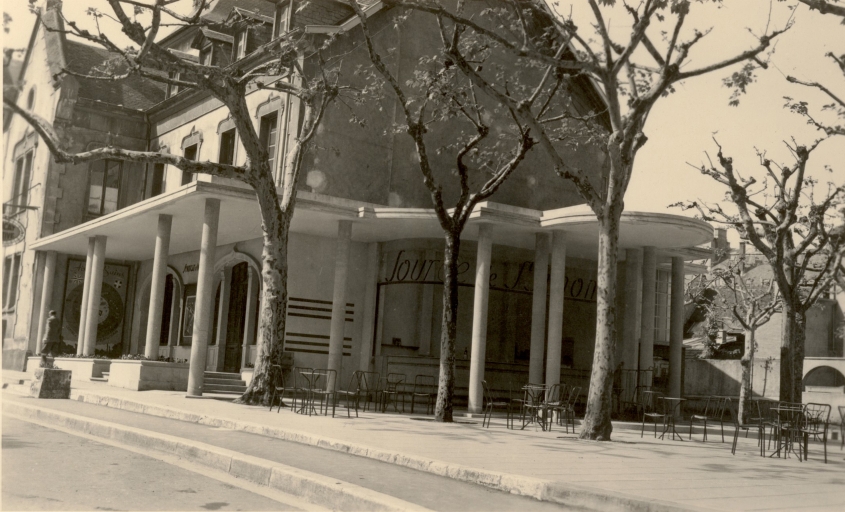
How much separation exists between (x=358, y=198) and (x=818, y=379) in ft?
102

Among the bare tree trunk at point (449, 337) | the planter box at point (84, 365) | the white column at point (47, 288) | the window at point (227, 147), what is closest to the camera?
the bare tree trunk at point (449, 337)

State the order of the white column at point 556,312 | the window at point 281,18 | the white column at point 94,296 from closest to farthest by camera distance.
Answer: the white column at point 556,312
the window at point 281,18
the white column at point 94,296

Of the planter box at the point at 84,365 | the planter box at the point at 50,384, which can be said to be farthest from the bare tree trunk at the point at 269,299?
the planter box at the point at 84,365

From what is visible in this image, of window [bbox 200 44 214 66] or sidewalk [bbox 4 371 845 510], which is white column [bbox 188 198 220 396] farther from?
window [bbox 200 44 214 66]

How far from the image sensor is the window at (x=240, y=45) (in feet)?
77.7

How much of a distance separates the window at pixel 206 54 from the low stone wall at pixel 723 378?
818 inches

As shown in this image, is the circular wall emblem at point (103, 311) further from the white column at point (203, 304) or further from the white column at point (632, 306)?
the white column at point (632, 306)

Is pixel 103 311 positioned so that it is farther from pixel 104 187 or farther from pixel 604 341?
pixel 604 341

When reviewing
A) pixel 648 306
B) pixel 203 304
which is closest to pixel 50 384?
pixel 203 304

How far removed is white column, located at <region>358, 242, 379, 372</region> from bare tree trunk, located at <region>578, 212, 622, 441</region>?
385 inches

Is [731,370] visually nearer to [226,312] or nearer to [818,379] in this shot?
[818,379]

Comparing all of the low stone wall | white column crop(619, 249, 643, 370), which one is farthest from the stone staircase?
the low stone wall

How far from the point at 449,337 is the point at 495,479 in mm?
6989

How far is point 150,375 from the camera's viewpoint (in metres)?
18.6
